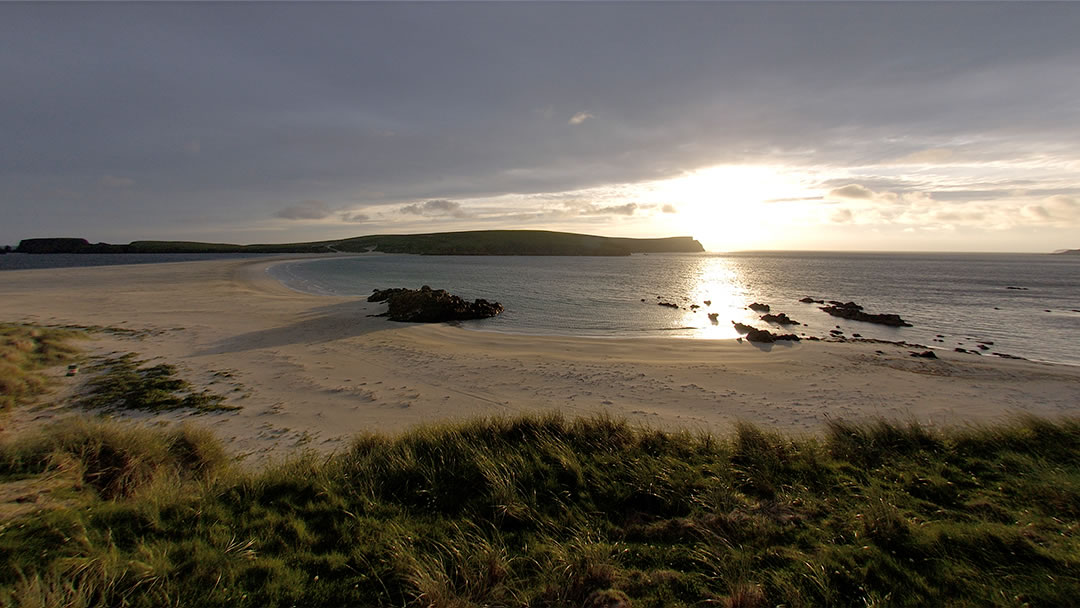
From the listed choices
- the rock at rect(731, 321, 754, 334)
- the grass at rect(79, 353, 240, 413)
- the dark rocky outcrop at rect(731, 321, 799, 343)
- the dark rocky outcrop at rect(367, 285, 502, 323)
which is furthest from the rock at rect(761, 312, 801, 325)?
the grass at rect(79, 353, 240, 413)

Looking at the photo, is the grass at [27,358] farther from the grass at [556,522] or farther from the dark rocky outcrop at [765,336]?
the dark rocky outcrop at [765,336]

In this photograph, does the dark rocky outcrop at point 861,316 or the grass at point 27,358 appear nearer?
the grass at point 27,358

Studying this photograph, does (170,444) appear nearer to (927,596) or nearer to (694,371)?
(927,596)

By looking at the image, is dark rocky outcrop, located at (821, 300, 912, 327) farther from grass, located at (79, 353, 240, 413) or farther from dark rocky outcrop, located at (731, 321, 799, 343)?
grass, located at (79, 353, 240, 413)

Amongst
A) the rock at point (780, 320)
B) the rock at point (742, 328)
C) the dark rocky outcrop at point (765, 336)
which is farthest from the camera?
the rock at point (780, 320)

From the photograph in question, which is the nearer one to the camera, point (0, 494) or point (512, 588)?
point (512, 588)

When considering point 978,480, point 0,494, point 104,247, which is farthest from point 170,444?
point 104,247

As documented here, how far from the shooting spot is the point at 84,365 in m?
12.1

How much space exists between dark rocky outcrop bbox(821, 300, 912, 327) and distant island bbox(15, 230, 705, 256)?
133385mm

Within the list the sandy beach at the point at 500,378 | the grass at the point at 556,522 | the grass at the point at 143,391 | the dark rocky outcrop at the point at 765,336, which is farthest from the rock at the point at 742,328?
the grass at the point at 143,391

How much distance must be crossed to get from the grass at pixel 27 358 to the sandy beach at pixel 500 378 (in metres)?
0.49

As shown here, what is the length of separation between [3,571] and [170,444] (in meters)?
2.97

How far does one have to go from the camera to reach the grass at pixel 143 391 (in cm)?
965

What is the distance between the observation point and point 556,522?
473 cm
